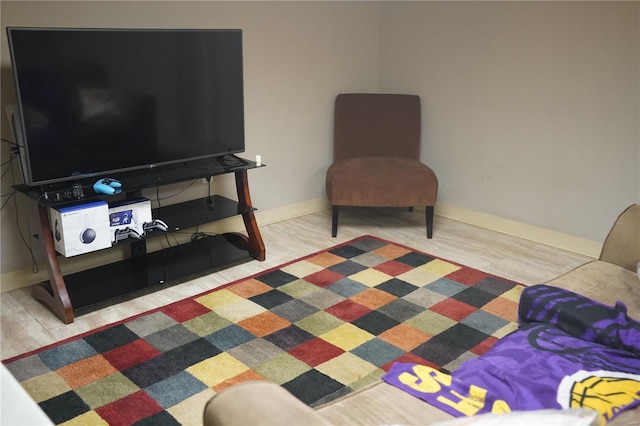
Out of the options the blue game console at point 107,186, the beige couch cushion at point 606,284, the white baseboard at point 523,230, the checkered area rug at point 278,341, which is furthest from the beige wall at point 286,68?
the beige couch cushion at point 606,284

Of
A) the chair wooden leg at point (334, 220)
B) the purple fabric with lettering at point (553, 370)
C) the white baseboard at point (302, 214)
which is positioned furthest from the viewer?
the chair wooden leg at point (334, 220)

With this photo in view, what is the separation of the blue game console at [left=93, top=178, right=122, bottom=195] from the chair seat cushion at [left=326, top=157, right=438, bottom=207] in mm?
1490

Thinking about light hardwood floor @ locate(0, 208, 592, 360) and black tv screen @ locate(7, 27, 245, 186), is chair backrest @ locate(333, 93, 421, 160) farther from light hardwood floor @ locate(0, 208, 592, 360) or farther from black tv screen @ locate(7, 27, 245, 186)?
black tv screen @ locate(7, 27, 245, 186)

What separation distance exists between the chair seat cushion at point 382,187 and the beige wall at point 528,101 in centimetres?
51

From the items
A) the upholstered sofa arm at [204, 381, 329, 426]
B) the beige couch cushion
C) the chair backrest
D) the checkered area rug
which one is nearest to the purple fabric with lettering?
the beige couch cushion

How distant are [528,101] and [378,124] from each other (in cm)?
107

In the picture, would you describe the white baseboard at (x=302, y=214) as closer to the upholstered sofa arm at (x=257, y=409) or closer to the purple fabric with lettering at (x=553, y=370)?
the purple fabric with lettering at (x=553, y=370)

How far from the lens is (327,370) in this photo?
2.51 metres

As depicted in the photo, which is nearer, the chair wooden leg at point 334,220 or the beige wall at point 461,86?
the beige wall at point 461,86

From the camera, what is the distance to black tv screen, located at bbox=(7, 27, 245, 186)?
8.93 feet

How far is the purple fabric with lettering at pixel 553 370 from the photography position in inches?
63.4

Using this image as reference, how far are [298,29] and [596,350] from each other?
3.00 meters

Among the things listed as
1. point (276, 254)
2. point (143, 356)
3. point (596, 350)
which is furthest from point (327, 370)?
point (276, 254)

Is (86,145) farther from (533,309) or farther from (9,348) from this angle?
(533,309)
